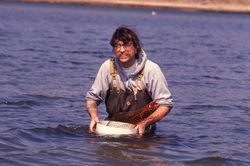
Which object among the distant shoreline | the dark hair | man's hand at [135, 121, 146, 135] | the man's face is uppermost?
the distant shoreline

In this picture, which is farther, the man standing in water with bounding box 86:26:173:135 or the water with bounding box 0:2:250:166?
the man standing in water with bounding box 86:26:173:135

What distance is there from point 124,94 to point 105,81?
377mm

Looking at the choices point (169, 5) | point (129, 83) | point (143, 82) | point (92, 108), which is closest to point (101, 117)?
point (92, 108)

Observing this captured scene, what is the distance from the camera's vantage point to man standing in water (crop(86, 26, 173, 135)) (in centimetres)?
592

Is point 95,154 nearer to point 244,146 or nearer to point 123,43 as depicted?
point 123,43

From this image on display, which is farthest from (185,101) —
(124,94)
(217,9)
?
(217,9)

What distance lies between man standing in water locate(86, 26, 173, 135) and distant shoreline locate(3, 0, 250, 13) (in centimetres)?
12176

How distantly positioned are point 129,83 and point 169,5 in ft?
415

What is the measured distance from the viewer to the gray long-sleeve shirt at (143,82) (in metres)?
5.95

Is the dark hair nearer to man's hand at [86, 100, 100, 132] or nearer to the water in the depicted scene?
man's hand at [86, 100, 100, 132]

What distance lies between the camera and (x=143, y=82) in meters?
6.03

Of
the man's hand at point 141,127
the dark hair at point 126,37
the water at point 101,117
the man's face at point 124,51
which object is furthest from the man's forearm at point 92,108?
the dark hair at point 126,37

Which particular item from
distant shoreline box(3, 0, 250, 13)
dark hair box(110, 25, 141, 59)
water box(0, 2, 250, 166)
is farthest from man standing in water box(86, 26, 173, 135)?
distant shoreline box(3, 0, 250, 13)

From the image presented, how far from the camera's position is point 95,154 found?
221 inches
